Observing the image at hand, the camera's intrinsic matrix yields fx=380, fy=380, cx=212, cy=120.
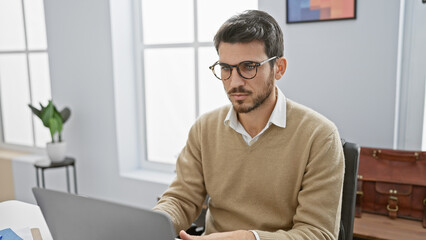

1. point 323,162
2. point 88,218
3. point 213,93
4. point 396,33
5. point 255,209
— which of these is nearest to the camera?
point 88,218

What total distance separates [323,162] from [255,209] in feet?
0.93

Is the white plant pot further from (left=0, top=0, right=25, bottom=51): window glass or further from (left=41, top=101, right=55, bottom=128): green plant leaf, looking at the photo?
(left=0, top=0, right=25, bottom=51): window glass

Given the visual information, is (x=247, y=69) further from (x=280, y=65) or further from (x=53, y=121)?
(x=53, y=121)

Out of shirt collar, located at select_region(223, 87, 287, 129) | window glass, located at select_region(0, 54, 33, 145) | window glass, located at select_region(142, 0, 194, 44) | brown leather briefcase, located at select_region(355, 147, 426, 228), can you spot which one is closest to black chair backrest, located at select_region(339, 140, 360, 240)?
shirt collar, located at select_region(223, 87, 287, 129)

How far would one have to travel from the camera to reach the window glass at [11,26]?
134 inches

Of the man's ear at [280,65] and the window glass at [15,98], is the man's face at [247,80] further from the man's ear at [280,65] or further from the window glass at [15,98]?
the window glass at [15,98]

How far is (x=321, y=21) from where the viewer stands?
191cm

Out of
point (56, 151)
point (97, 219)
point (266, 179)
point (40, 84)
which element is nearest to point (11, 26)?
point (40, 84)

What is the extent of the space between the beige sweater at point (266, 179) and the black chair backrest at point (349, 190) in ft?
0.12

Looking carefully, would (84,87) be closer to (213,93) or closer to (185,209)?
(213,93)

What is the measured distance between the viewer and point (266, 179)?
1.26 meters

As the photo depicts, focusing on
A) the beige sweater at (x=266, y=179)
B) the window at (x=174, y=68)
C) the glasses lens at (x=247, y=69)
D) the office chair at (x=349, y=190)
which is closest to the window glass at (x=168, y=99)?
the window at (x=174, y=68)

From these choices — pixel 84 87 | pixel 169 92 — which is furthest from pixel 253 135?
pixel 84 87

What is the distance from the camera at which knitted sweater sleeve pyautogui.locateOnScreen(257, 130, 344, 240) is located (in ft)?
3.61
